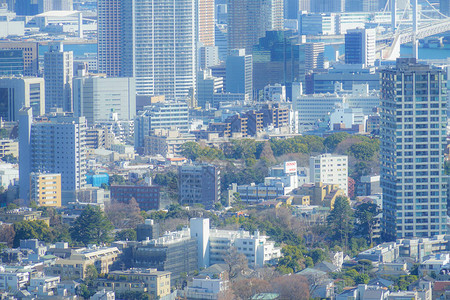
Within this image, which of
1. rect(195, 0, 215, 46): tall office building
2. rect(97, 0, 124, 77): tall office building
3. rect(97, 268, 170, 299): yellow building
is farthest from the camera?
rect(195, 0, 215, 46): tall office building

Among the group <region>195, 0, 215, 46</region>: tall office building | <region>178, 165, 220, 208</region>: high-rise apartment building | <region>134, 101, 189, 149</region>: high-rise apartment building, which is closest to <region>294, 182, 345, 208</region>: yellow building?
<region>178, 165, 220, 208</region>: high-rise apartment building

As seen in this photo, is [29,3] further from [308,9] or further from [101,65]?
[101,65]

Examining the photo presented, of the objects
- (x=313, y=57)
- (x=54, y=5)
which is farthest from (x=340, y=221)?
(x=54, y=5)

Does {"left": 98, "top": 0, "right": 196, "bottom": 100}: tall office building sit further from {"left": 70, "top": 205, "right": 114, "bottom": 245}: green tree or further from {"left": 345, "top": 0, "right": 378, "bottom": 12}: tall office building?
{"left": 345, "top": 0, "right": 378, "bottom": 12}: tall office building

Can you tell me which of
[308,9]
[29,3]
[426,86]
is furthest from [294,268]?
[29,3]

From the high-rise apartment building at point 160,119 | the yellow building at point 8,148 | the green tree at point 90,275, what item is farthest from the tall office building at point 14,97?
the green tree at point 90,275
